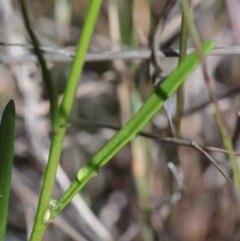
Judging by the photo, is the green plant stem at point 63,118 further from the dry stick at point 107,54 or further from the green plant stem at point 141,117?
the dry stick at point 107,54

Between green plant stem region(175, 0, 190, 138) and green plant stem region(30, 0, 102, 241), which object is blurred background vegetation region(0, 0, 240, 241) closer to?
green plant stem region(175, 0, 190, 138)

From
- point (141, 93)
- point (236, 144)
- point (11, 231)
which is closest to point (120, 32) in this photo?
point (141, 93)

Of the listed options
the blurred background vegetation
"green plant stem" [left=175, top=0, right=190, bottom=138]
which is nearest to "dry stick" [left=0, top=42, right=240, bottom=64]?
"green plant stem" [left=175, top=0, right=190, bottom=138]

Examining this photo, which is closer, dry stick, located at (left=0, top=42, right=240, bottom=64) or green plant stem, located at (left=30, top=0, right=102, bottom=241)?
green plant stem, located at (left=30, top=0, right=102, bottom=241)

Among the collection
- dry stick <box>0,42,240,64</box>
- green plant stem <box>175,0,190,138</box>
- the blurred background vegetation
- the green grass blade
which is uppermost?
the blurred background vegetation

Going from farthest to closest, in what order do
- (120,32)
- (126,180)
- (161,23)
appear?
(126,180)
(120,32)
(161,23)

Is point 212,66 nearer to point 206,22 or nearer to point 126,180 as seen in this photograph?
point 206,22
